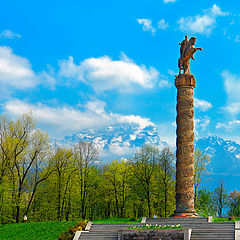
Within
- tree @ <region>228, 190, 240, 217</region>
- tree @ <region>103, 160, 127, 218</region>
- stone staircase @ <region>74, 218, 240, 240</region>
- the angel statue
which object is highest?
the angel statue

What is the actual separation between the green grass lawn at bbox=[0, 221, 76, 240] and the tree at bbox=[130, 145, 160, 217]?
15.7 m

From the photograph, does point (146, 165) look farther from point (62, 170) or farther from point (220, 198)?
point (220, 198)

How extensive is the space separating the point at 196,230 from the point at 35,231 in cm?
1363

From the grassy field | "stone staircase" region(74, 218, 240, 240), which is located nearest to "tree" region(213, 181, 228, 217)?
the grassy field

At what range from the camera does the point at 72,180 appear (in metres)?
48.0

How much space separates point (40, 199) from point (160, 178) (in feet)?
54.2

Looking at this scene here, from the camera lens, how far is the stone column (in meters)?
30.1

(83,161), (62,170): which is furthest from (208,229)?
(83,161)

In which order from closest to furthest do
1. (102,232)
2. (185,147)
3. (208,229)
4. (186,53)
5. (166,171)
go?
(208,229), (102,232), (185,147), (186,53), (166,171)

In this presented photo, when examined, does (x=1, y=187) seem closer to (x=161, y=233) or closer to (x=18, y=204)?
(x=18, y=204)

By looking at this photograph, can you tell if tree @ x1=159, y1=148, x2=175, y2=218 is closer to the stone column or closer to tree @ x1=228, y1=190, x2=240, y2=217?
tree @ x1=228, y1=190, x2=240, y2=217

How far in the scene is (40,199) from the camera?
4916 cm

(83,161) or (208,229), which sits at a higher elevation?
(83,161)

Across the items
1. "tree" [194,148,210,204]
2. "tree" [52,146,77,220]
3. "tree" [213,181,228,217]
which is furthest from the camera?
"tree" [213,181,228,217]
